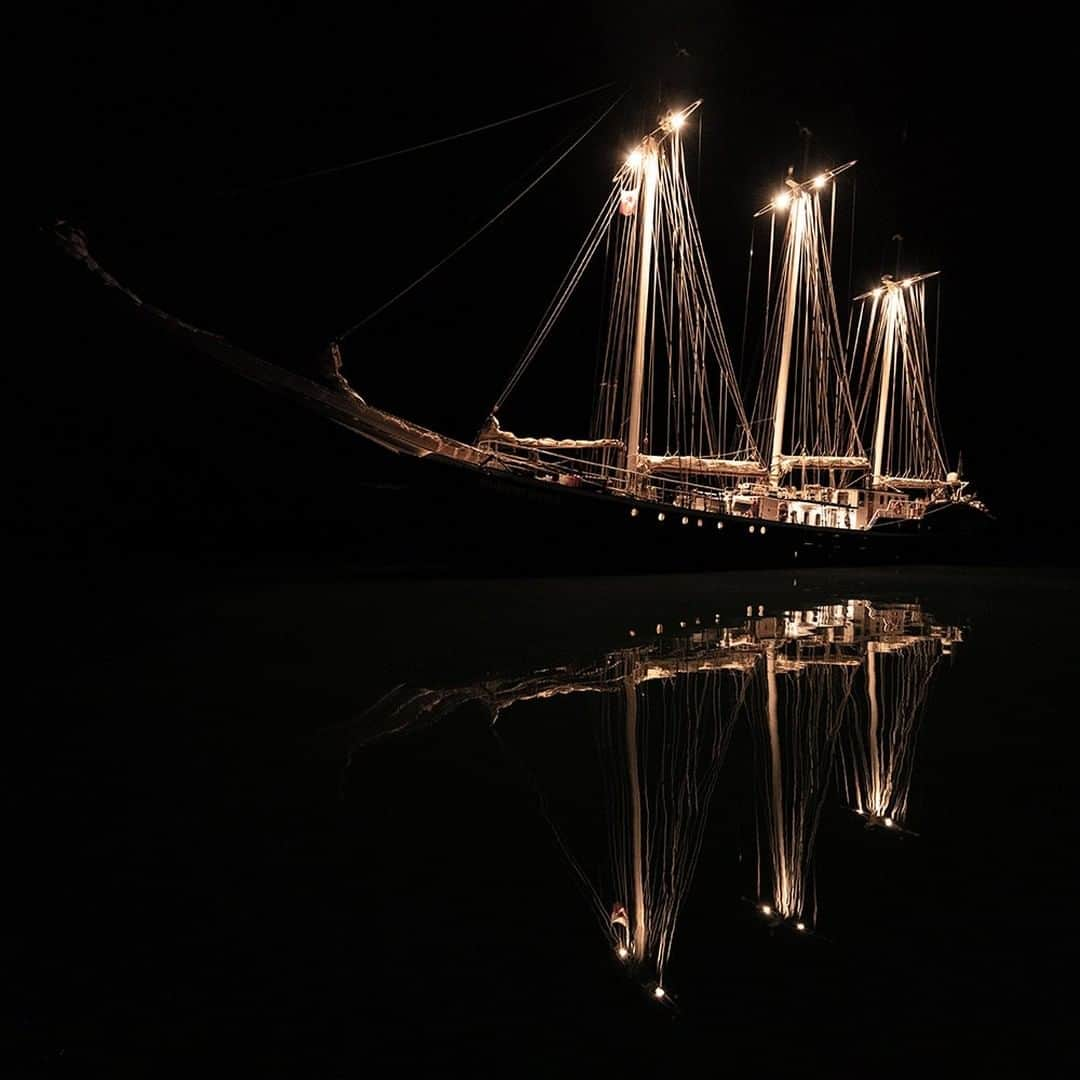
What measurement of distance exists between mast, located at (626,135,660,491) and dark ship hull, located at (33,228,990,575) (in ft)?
2.83

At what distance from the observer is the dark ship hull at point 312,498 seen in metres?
9.52

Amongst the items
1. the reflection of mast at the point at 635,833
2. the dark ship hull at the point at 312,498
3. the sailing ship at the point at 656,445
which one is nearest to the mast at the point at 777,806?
the reflection of mast at the point at 635,833

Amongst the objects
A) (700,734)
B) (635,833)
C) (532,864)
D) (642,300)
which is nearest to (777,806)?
(635,833)

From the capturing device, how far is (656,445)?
16859 mm

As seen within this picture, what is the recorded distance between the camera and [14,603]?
7.28 meters

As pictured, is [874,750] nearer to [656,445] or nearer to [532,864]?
[532,864]

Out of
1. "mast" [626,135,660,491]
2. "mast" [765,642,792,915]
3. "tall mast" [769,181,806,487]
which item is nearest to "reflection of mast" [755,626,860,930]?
"mast" [765,642,792,915]

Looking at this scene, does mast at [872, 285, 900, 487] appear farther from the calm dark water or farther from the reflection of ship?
the calm dark water

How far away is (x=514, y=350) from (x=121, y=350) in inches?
251

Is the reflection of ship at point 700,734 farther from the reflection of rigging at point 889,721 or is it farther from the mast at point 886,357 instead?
the mast at point 886,357

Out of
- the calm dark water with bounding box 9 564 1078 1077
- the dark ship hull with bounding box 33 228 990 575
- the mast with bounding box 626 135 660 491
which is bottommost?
the calm dark water with bounding box 9 564 1078 1077

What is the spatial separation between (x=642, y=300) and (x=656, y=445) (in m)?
4.49

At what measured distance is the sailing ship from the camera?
11.8m

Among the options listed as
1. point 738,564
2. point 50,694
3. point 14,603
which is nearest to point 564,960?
point 50,694
